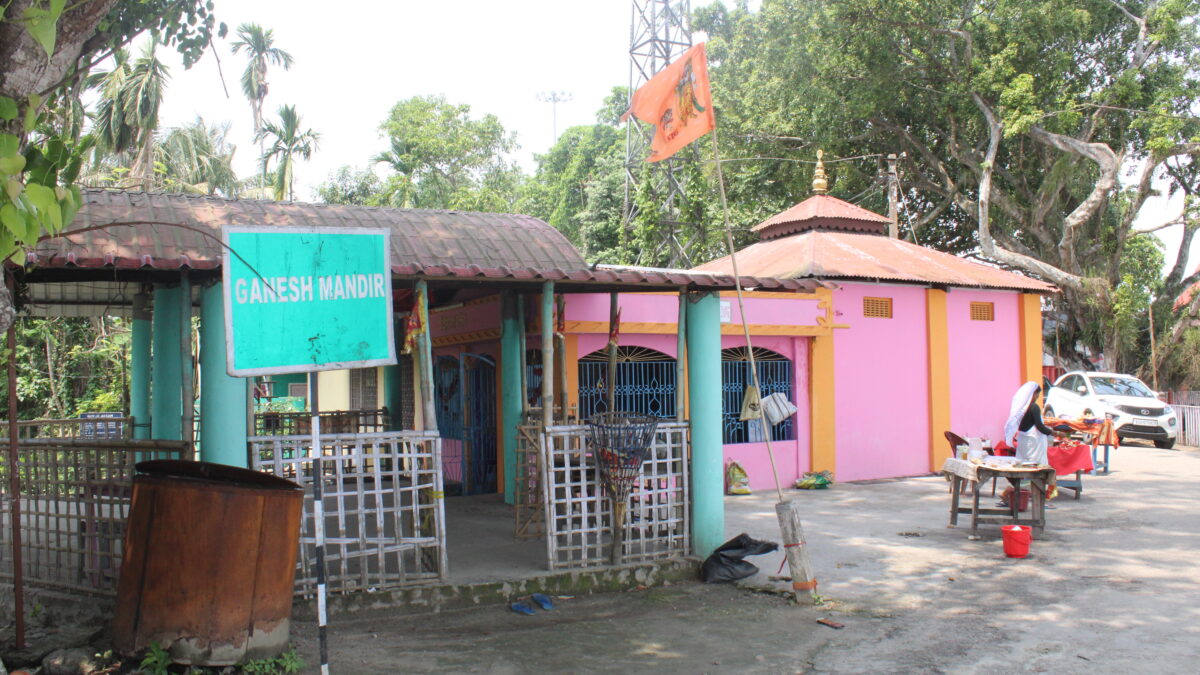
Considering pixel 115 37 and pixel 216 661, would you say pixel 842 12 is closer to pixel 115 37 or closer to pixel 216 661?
pixel 115 37

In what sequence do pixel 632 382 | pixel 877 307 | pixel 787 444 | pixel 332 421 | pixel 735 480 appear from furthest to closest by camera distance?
pixel 877 307 → pixel 787 444 → pixel 332 421 → pixel 735 480 → pixel 632 382

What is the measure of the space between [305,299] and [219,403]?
1.72m

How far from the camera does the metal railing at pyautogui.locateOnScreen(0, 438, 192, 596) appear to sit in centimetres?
630

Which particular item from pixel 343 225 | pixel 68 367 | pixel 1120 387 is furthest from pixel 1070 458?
pixel 68 367

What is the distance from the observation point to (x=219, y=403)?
20.7ft

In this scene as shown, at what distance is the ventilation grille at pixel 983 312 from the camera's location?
16.2 metres

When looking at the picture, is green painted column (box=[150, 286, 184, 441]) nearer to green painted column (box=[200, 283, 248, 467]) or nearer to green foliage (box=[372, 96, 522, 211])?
green painted column (box=[200, 283, 248, 467])

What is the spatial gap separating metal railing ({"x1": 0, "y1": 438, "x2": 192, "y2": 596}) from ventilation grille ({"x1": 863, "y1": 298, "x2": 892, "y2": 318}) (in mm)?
11182

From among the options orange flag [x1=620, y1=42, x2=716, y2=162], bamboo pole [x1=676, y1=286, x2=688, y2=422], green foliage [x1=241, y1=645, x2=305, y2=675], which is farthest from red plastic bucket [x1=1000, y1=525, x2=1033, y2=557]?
green foliage [x1=241, y1=645, x2=305, y2=675]

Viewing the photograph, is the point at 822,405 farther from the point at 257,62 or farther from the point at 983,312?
the point at 257,62

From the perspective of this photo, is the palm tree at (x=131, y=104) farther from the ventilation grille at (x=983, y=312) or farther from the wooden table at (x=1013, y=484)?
the wooden table at (x=1013, y=484)

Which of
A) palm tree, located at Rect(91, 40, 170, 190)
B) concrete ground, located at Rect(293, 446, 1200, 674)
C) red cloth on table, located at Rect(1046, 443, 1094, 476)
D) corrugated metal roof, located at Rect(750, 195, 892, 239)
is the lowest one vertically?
concrete ground, located at Rect(293, 446, 1200, 674)

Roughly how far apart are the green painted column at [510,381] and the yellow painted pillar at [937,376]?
774 cm

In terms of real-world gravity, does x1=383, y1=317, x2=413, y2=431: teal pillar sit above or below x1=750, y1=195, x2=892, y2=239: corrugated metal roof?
below
